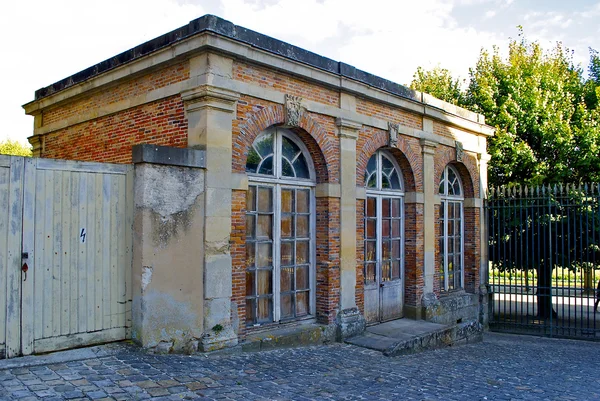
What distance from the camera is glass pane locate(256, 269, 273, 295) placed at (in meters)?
7.55

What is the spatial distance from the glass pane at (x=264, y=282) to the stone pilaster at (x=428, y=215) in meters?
4.32

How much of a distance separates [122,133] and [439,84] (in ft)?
46.4

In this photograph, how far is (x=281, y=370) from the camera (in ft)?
20.3

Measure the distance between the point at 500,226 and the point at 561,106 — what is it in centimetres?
422

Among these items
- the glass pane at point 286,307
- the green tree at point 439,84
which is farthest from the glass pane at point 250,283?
the green tree at point 439,84

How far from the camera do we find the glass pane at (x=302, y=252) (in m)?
8.27

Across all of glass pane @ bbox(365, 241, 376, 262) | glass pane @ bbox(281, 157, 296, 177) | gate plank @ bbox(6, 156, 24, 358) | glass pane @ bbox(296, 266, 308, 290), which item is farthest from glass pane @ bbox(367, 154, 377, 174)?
gate plank @ bbox(6, 156, 24, 358)

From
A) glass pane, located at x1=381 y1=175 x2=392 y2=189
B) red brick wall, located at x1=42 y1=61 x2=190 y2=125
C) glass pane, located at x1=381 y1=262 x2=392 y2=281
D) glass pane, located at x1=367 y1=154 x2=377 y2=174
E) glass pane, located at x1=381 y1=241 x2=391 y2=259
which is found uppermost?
red brick wall, located at x1=42 y1=61 x2=190 y2=125

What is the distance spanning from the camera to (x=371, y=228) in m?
9.80

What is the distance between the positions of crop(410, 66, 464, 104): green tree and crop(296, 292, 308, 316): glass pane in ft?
36.5

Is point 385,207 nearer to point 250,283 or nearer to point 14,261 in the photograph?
point 250,283

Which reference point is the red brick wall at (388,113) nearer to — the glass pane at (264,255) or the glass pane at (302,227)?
the glass pane at (302,227)

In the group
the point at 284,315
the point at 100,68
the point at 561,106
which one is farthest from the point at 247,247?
the point at 561,106

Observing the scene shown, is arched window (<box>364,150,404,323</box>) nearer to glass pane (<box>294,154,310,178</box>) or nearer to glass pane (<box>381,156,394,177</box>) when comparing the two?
glass pane (<box>381,156,394,177</box>)
